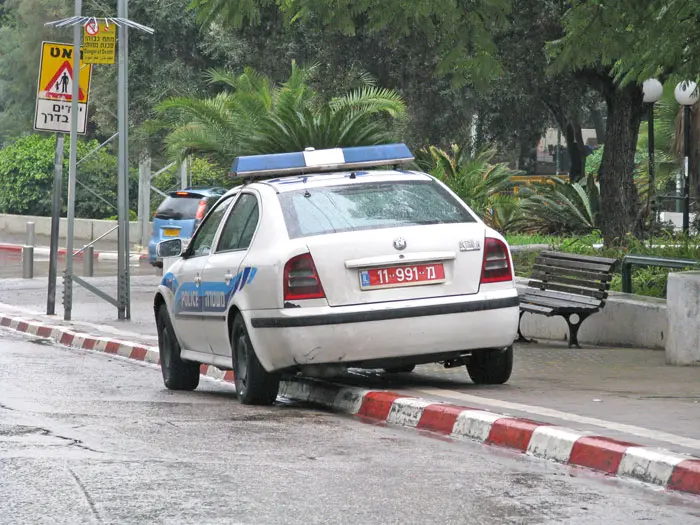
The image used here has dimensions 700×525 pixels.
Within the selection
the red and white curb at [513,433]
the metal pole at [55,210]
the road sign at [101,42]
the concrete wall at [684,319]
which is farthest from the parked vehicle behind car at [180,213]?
the red and white curb at [513,433]

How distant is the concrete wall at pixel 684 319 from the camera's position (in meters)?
11.7

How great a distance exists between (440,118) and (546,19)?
47.8 ft

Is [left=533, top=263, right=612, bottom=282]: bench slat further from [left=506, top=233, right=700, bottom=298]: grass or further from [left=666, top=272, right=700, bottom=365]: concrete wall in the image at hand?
[left=666, top=272, right=700, bottom=365]: concrete wall

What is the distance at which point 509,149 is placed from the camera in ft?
141

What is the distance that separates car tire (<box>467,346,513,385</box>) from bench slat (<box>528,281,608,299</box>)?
3444 mm

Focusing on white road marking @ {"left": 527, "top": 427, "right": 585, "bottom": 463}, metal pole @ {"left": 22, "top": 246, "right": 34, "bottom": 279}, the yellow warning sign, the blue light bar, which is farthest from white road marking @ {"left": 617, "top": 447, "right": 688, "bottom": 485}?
metal pole @ {"left": 22, "top": 246, "right": 34, "bottom": 279}

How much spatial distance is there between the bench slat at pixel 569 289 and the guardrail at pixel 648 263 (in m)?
0.43

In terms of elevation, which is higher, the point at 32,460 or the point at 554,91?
the point at 554,91

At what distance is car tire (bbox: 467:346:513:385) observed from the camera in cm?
1041

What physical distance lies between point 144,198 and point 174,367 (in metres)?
27.0

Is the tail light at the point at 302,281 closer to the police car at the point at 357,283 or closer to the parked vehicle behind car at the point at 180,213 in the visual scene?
the police car at the point at 357,283

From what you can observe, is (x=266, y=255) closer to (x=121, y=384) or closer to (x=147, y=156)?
(x=121, y=384)

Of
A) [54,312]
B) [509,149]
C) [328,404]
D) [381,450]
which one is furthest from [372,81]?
[381,450]

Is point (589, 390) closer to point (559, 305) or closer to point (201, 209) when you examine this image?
point (559, 305)
